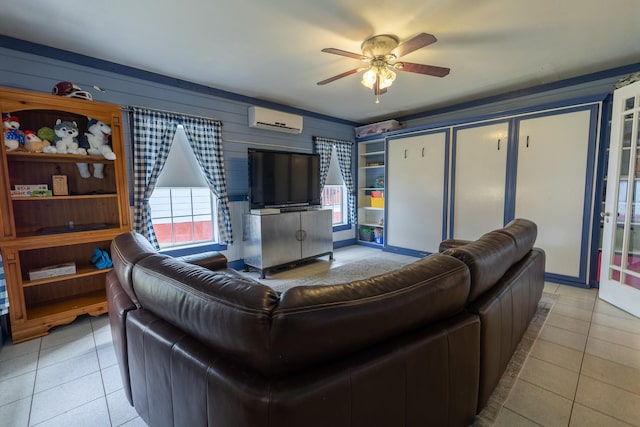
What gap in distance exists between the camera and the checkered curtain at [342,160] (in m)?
4.90

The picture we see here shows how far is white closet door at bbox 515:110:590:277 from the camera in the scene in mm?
3176

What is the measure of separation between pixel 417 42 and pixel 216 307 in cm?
209

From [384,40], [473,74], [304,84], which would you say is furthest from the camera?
[304,84]

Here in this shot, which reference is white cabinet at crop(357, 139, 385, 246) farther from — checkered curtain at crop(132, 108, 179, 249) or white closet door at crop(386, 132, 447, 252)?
checkered curtain at crop(132, 108, 179, 249)

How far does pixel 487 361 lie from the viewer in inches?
52.5

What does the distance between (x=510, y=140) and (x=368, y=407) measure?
388cm

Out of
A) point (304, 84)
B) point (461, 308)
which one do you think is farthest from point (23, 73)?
point (461, 308)

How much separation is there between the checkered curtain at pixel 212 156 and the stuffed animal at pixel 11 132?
1.43 metres

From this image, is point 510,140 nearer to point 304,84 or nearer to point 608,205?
point 608,205

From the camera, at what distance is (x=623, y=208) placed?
2729 millimetres

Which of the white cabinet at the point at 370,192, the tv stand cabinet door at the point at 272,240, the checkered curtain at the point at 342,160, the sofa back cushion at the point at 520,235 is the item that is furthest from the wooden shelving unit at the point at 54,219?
the white cabinet at the point at 370,192

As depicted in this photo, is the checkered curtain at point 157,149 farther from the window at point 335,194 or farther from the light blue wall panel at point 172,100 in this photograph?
the window at point 335,194

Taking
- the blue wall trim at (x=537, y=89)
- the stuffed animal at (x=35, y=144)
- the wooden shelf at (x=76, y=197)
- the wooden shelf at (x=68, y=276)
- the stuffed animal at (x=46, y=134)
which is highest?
the blue wall trim at (x=537, y=89)

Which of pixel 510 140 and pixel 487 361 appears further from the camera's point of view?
pixel 510 140
